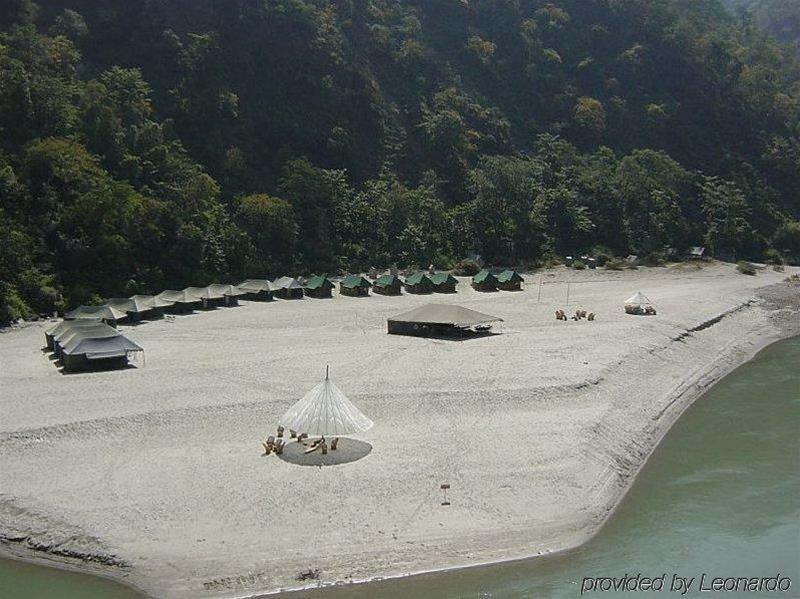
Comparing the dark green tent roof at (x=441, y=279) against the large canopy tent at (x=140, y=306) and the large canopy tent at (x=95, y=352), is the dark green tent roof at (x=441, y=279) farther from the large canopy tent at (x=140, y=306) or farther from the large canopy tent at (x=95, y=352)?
the large canopy tent at (x=95, y=352)

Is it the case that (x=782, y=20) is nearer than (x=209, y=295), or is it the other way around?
(x=209, y=295)

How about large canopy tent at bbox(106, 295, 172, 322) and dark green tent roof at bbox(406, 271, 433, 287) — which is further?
dark green tent roof at bbox(406, 271, 433, 287)

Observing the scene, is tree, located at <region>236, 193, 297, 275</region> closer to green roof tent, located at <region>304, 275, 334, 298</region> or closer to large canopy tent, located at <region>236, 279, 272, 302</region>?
green roof tent, located at <region>304, 275, 334, 298</region>

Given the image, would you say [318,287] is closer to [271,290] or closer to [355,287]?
[355,287]

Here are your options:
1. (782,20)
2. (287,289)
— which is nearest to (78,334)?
(287,289)

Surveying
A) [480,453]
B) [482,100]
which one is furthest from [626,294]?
[482,100]

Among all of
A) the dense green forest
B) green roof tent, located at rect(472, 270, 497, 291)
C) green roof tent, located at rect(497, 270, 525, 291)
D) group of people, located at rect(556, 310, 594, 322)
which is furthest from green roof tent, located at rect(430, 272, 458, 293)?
group of people, located at rect(556, 310, 594, 322)
